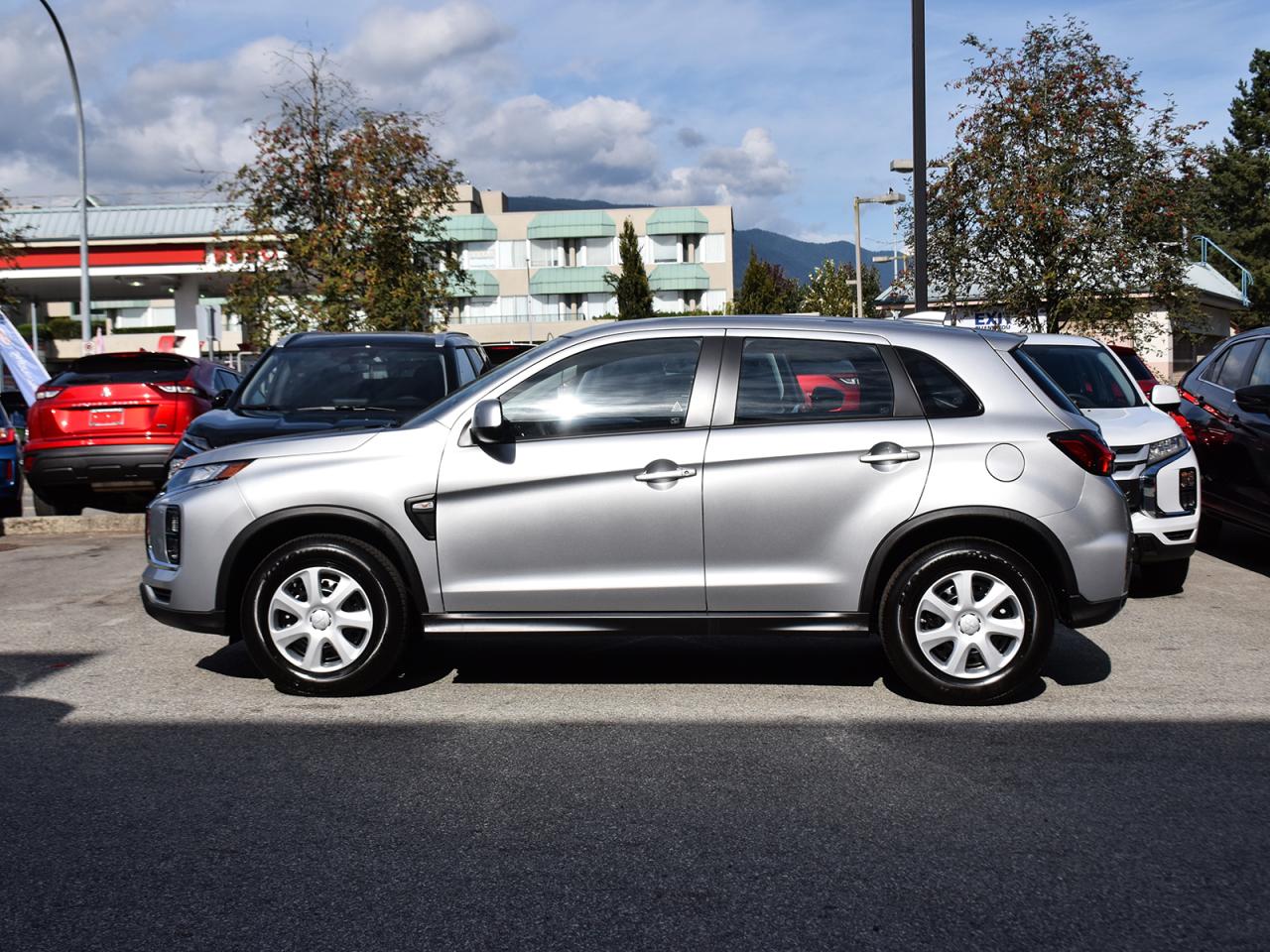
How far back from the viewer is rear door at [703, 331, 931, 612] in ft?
18.9

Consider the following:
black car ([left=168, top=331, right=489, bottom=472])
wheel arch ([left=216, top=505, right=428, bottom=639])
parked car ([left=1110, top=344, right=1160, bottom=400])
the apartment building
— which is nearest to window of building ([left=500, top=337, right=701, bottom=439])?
wheel arch ([left=216, top=505, right=428, bottom=639])

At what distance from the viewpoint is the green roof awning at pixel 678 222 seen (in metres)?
87.3

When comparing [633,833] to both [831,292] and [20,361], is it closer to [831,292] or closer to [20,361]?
[20,361]

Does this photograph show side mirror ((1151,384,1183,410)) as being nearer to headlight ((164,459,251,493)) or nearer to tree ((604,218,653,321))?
headlight ((164,459,251,493))

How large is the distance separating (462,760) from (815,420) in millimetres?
2151

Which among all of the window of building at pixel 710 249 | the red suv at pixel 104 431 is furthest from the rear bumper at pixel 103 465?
the window of building at pixel 710 249

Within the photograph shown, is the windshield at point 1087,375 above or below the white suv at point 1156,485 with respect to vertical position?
above

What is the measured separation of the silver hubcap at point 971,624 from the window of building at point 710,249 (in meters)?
84.0

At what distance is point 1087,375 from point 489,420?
5.81m

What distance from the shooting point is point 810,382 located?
5930mm

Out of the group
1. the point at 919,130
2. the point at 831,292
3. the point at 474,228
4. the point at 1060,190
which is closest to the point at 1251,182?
the point at 831,292

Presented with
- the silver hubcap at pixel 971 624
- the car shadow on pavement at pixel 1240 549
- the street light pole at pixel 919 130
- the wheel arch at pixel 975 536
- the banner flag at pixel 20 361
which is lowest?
the car shadow on pavement at pixel 1240 549

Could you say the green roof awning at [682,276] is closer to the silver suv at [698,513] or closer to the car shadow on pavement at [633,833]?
the silver suv at [698,513]

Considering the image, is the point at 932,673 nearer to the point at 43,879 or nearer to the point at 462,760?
the point at 462,760
